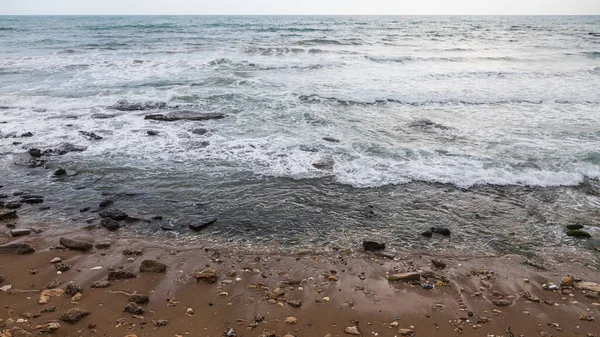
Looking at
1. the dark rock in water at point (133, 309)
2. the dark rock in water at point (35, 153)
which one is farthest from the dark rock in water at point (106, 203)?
the dark rock in water at point (35, 153)

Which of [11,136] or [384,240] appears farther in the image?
[11,136]

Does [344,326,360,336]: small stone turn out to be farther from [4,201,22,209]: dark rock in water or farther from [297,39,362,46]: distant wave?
[297,39,362,46]: distant wave

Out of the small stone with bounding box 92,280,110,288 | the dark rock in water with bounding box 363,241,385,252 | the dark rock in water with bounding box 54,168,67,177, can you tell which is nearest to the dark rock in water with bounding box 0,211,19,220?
the dark rock in water with bounding box 54,168,67,177

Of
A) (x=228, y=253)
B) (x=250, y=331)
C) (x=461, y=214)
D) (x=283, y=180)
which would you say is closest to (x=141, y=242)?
(x=228, y=253)

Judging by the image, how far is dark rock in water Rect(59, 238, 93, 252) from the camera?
6027 mm

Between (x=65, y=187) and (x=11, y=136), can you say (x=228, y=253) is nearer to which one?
(x=65, y=187)

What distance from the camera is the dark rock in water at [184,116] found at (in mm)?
13352

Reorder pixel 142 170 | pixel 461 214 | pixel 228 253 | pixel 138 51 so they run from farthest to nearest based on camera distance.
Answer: pixel 138 51, pixel 142 170, pixel 461 214, pixel 228 253

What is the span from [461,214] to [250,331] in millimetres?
4797

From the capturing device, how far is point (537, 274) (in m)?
5.62

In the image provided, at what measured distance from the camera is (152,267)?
5.54 meters

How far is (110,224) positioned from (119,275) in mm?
1677

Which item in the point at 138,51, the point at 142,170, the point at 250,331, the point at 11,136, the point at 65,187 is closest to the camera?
the point at 250,331

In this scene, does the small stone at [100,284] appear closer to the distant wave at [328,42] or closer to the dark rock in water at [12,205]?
the dark rock in water at [12,205]
